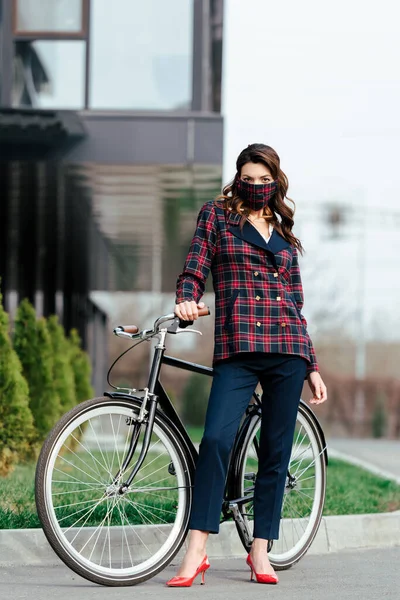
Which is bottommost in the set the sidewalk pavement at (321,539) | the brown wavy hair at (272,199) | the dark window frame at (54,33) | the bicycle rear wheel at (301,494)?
the sidewalk pavement at (321,539)

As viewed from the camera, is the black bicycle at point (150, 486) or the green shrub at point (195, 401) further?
the green shrub at point (195, 401)

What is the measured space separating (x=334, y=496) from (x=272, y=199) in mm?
3388

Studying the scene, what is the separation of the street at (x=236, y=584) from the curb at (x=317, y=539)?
112mm

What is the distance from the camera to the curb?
17.8ft

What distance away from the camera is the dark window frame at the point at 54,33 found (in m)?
10.8

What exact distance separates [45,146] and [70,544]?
588cm

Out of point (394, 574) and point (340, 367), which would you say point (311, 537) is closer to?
point (394, 574)

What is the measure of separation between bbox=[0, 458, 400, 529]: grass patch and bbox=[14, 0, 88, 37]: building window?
4173mm

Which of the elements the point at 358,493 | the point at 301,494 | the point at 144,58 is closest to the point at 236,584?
the point at 301,494

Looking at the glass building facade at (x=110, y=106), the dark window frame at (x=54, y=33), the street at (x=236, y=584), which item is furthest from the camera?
the dark window frame at (x=54, y=33)

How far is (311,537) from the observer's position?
5.43 meters

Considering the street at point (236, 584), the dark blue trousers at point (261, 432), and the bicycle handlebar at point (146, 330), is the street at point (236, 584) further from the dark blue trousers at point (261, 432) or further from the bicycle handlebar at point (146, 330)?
the bicycle handlebar at point (146, 330)

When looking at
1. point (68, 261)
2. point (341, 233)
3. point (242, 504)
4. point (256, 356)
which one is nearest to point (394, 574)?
point (242, 504)

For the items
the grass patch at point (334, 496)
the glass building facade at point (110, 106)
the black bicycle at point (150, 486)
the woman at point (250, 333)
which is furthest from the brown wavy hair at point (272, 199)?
the glass building facade at point (110, 106)
